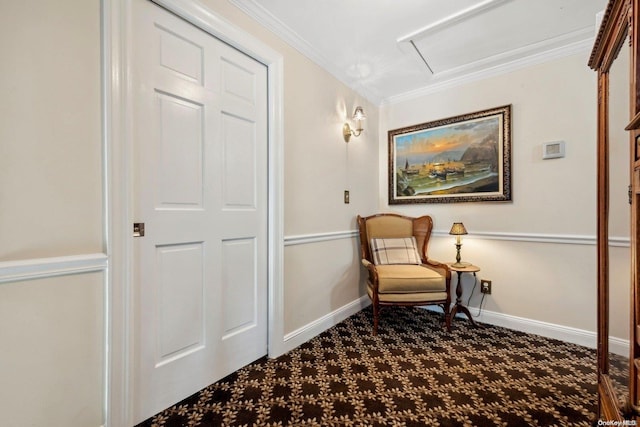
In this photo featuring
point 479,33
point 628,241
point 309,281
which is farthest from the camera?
point 309,281

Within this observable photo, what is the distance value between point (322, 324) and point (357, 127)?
2.05m

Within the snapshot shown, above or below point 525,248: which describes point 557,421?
below

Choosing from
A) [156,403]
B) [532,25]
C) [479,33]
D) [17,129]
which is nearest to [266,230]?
[156,403]

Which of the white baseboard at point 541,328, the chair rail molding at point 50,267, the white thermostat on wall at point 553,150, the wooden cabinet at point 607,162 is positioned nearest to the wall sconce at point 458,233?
the white baseboard at point 541,328

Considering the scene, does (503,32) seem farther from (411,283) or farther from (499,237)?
(411,283)

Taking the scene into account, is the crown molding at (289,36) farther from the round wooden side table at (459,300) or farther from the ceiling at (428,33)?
the round wooden side table at (459,300)

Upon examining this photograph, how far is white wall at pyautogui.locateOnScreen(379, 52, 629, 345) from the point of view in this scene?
214 centimetres

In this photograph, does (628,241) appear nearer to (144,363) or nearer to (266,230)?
(266,230)

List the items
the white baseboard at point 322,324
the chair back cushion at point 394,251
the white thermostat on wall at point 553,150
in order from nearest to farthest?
the white baseboard at point 322,324, the white thermostat on wall at point 553,150, the chair back cushion at point 394,251

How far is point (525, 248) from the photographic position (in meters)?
2.42

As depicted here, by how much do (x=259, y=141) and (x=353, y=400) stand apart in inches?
69.8

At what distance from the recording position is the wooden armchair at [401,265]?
2309 mm

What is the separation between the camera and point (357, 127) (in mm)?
2887

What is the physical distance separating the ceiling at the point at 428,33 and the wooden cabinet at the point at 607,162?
100 centimetres
